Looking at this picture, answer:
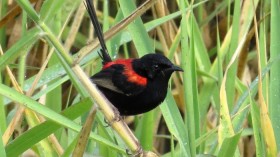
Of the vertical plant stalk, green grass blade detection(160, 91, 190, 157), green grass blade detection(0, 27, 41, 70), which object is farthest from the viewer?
green grass blade detection(160, 91, 190, 157)

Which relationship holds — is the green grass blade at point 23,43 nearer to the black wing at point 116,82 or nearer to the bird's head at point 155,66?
the black wing at point 116,82

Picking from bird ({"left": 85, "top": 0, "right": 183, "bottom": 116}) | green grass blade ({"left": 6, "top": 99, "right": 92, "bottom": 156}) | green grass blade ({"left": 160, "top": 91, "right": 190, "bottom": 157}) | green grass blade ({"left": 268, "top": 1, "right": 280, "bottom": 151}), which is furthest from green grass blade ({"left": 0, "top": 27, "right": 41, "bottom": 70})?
green grass blade ({"left": 268, "top": 1, "right": 280, "bottom": 151})

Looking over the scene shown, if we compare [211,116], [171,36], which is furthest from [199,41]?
[211,116]

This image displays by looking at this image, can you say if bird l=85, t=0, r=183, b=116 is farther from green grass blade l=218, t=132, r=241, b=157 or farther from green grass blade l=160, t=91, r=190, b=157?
green grass blade l=218, t=132, r=241, b=157

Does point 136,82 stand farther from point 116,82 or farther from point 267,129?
point 267,129

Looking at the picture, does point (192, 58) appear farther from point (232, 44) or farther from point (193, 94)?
point (232, 44)

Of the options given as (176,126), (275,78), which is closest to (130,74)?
(176,126)

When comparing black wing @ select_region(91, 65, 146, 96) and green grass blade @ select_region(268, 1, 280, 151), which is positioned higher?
black wing @ select_region(91, 65, 146, 96)
